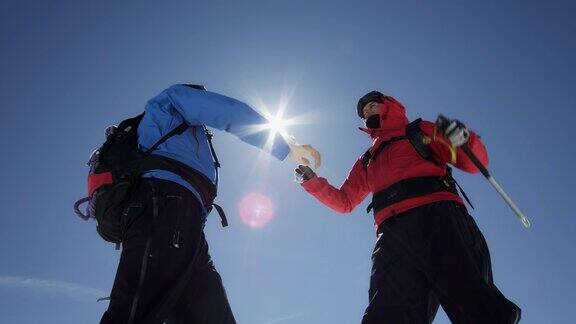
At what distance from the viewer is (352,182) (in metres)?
6.67

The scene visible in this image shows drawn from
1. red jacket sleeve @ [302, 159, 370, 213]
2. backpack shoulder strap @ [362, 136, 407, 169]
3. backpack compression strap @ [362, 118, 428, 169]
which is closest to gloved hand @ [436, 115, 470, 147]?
backpack compression strap @ [362, 118, 428, 169]

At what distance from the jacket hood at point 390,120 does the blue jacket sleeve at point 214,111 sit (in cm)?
233

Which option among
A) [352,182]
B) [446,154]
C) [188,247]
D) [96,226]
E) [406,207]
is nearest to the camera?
[188,247]

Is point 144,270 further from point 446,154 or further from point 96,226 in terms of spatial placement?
point 446,154

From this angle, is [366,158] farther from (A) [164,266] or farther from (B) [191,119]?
(A) [164,266]

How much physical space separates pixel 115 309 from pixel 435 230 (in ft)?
10.5

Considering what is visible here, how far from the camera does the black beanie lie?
6.95 meters

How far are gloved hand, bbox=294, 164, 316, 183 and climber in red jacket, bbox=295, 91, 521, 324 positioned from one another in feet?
2.80

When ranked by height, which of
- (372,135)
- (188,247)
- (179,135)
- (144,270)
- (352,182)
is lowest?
(144,270)

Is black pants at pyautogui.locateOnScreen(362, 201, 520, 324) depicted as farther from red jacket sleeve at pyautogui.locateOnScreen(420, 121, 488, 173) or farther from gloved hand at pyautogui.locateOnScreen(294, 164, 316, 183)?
gloved hand at pyautogui.locateOnScreen(294, 164, 316, 183)

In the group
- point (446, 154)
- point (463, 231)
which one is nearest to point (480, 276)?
point (463, 231)

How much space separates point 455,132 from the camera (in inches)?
195

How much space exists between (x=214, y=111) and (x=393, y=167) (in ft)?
7.67

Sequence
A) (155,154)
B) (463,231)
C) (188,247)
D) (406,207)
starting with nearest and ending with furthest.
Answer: (188,247), (155,154), (463,231), (406,207)
